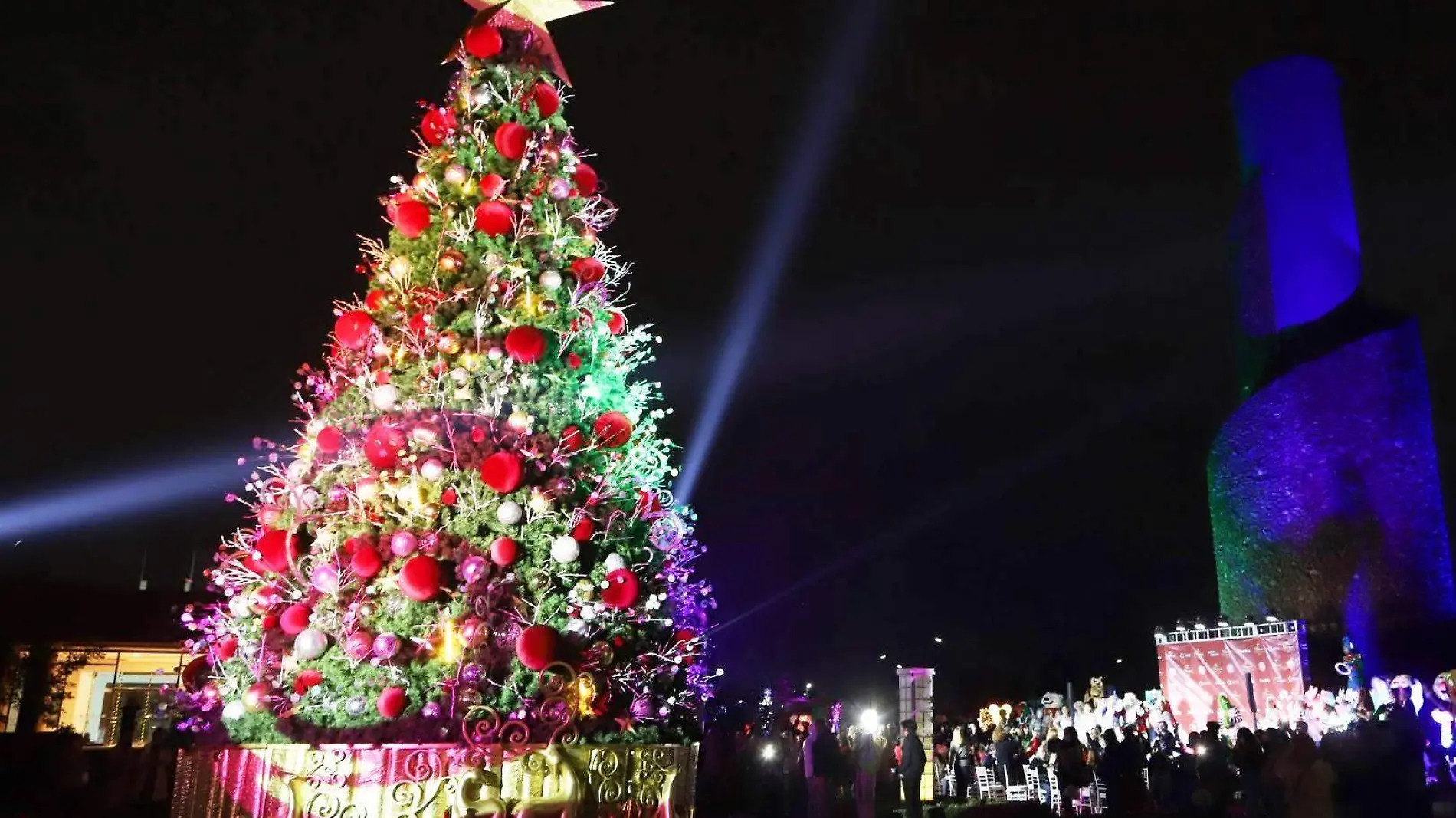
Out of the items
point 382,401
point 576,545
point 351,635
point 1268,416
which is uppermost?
point 1268,416

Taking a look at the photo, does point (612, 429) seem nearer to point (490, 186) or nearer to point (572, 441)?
point (572, 441)

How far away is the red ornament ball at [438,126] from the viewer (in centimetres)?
563

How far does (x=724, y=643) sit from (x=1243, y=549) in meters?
13.0

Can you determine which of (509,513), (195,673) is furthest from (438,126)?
(195,673)

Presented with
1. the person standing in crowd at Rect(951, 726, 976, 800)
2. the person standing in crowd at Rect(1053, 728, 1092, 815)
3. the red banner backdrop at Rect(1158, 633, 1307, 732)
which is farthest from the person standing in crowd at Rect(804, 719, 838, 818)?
the red banner backdrop at Rect(1158, 633, 1307, 732)

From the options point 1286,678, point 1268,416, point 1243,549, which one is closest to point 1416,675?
point 1286,678

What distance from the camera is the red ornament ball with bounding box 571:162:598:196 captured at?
586cm

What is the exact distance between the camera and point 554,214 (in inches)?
219

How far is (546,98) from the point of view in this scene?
5.78 meters

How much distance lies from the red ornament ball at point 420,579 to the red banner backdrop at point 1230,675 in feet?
59.6

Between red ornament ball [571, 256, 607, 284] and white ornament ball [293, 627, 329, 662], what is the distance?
2.24m

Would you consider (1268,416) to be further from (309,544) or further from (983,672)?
(309,544)

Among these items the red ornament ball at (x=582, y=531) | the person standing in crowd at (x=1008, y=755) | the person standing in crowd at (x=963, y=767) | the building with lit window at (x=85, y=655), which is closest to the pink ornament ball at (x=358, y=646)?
the red ornament ball at (x=582, y=531)

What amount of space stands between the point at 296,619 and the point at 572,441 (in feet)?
5.11
